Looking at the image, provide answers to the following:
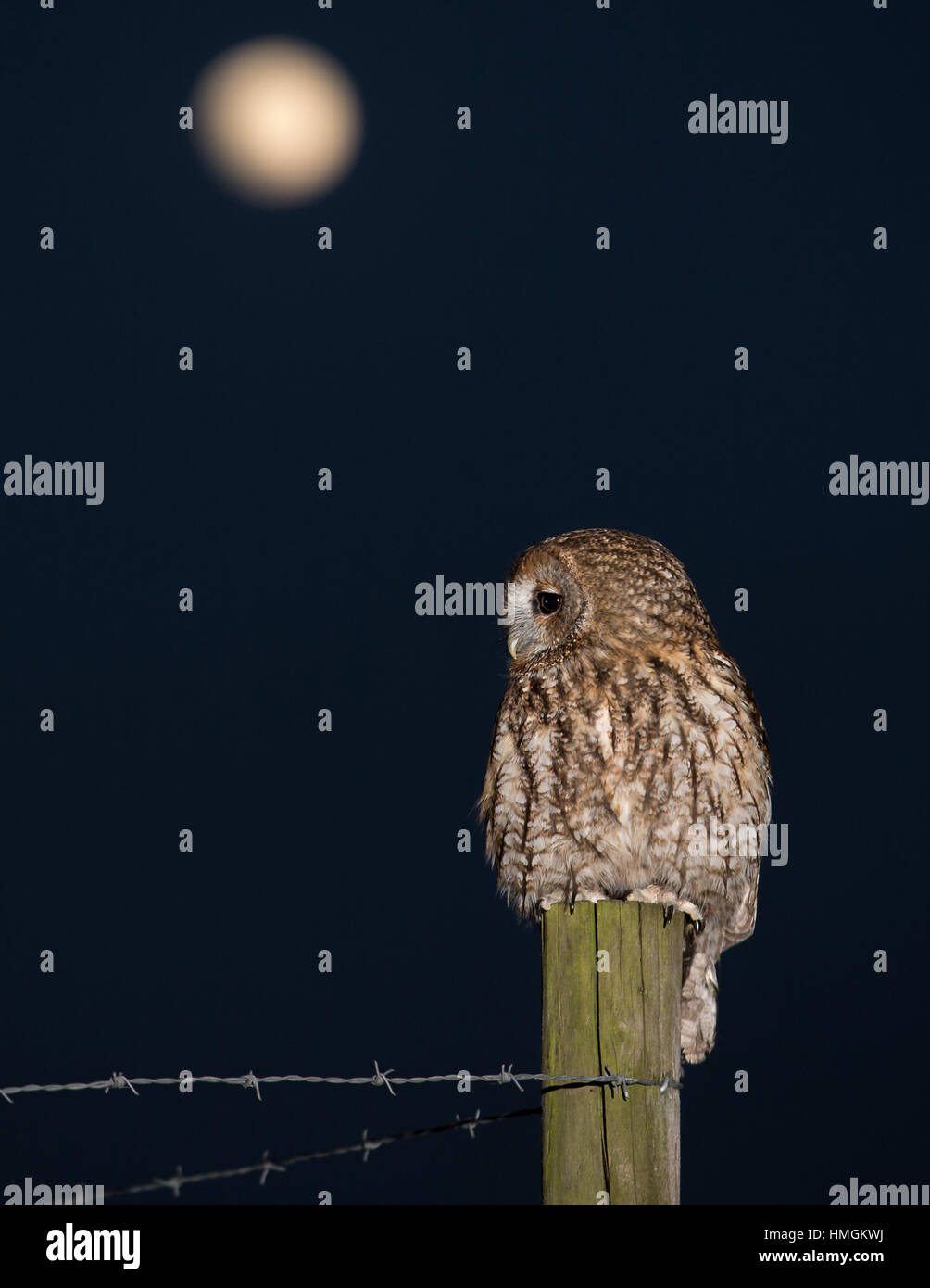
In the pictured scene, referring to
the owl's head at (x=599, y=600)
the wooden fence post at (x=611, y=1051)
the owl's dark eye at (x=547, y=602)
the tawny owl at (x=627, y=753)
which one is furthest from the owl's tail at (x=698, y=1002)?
the wooden fence post at (x=611, y=1051)

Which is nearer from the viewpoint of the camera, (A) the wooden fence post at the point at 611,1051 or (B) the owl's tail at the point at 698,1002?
(A) the wooden fence post at the point at 611,1051

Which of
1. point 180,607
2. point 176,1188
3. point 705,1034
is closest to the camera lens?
point 176,1188

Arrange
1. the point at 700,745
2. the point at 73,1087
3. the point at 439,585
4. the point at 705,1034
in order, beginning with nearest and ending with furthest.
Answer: the point at 73,1087 → the point at 700,745 → the point at 705,1034 → the point at 439,585

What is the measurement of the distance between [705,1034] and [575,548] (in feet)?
5.69

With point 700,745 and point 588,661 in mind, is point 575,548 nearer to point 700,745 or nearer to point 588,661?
point 588,661

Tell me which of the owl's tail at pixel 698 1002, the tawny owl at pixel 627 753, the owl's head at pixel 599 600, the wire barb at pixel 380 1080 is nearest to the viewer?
the wire barb at pixel 380 1080

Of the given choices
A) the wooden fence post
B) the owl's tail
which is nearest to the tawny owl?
the owl's tail

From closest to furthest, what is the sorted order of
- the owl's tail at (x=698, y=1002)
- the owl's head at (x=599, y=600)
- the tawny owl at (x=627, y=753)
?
the tawny owl at (x=627, y=753) → the owl's head at (x=599, y=600) → the owl's tail at (x=698, y=1002)

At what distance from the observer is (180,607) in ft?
28.6

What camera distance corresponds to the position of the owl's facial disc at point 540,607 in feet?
14.7

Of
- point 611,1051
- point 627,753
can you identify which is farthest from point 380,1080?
point 627,753

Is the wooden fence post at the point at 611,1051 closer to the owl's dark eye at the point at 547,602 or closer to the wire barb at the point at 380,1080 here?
the wire barb at the point at 380,1080

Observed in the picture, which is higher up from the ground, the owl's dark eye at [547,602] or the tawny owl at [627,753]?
the owl's dark eye at [547,602]
